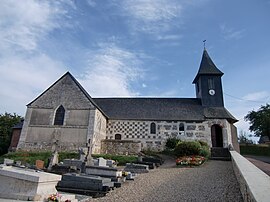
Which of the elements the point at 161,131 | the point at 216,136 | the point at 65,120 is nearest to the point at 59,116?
the point at 65,120

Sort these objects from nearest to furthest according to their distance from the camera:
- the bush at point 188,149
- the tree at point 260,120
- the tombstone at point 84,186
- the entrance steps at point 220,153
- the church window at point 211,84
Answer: the tombstone at point 84,186 < the bush at point 188,149 < the entrance steps at point 220,153 < the church window at point 211,84 < the tree at point 260,120

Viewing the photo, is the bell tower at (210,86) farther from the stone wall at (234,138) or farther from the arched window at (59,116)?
the arched window at (59,116)

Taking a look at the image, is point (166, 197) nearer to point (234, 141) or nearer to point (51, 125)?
point (51, 125)

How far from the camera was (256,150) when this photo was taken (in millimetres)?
28969

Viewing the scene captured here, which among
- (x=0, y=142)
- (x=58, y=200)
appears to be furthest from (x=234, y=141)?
(x=0, y=142)

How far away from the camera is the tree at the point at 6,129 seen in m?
25.1

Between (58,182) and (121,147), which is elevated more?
(121,147)

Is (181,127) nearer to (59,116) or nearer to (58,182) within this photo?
(59,116)

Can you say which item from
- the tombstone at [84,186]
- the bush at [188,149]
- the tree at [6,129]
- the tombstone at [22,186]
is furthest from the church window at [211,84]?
the tree at [6,129]

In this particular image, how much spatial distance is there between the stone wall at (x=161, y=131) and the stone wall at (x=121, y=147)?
2116 millimetres

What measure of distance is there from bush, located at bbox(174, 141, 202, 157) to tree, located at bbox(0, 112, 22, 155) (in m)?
21.0

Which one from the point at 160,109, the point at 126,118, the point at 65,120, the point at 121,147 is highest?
the point at 160,109

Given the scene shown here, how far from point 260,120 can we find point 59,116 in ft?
95.4

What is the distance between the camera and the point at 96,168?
8961mm
